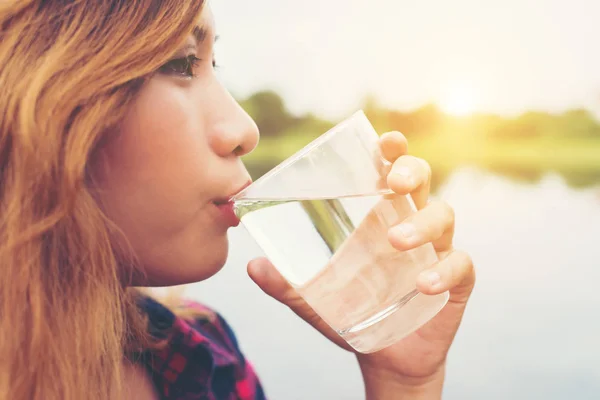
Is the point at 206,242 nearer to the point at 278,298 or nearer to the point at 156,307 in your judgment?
the point at 278,298

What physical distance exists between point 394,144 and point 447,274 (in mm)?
183

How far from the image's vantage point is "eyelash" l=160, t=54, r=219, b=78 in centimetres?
70

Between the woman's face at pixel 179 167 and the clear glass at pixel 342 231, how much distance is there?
93 mm

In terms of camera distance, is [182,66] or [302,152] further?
[182,66]

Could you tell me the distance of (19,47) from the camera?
639 millimetres

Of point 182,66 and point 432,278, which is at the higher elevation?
point 182,66

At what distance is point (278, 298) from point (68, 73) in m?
0.45

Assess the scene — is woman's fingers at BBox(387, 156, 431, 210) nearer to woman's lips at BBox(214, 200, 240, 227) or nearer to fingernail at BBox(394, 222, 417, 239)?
fingernail at BBox(394, 222, 417, 239)

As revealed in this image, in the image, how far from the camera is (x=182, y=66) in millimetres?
711

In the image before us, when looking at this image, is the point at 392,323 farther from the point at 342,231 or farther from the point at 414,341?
the point at 414,341

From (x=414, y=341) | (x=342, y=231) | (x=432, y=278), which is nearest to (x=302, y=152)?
(x=342, y=231)

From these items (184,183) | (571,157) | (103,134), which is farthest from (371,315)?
(571,157)

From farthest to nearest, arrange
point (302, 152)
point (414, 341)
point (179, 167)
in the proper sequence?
point (414, 341) < point (179, 167) < point (302, 152)

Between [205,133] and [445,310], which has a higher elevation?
[205,133]
